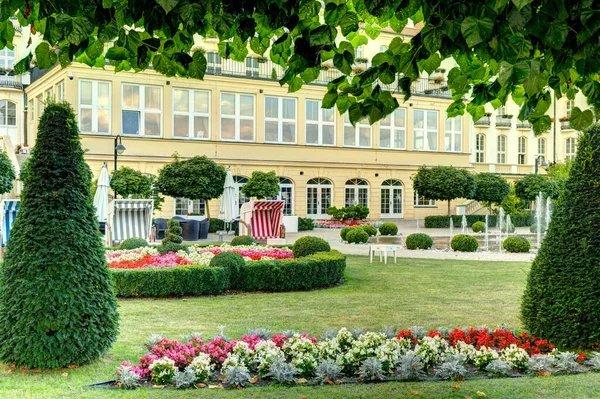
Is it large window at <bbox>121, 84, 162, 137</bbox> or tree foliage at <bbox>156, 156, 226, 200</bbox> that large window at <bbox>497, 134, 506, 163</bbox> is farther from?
tree foliage at <bbox>156, 156, 226, 200</bbox>

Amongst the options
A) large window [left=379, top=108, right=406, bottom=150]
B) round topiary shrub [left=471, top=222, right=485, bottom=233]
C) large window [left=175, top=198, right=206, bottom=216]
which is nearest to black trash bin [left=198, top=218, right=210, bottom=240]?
large window [left=175, top=198, right=206, bottom=216]

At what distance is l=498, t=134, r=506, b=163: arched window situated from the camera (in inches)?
1960

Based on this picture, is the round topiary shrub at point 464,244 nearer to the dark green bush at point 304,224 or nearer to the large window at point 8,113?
the dark green bush at point 304,224

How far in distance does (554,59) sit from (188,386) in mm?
3738

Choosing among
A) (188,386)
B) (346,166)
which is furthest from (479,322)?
(346,166)

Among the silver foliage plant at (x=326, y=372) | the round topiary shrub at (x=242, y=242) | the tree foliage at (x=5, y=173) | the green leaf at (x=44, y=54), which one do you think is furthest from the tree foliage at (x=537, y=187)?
the green leaf at (x=44, y=54)

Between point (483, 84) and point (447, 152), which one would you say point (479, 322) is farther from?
point (447, 152)

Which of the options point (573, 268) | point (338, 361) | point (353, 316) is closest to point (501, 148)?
point (353, 316)

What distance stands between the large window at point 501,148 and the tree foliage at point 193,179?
29.4 m

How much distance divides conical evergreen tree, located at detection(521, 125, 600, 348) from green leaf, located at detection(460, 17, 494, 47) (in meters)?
4.09

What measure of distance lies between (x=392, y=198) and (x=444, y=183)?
5.82m

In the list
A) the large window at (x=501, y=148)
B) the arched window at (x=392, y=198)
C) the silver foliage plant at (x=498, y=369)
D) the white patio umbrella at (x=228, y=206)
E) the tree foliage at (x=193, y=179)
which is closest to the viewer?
the silver foliage plant at (x=498, y=369)

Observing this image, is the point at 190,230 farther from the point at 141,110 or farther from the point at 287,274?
the point at 141,110

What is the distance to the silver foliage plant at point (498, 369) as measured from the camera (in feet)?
18.6
